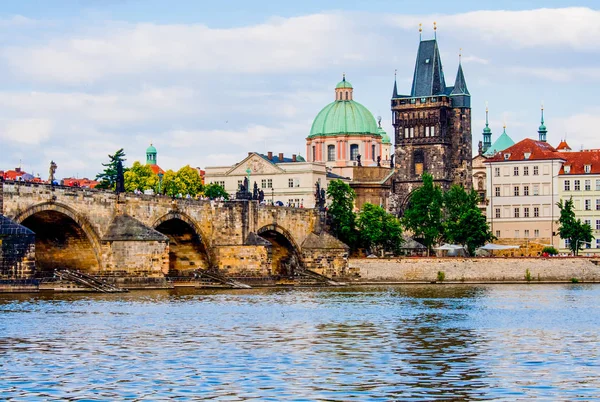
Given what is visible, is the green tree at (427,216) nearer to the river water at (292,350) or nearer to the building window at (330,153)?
the river water at (292,350)

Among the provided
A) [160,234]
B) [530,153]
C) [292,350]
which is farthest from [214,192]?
[292,350]

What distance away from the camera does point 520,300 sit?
67188mm

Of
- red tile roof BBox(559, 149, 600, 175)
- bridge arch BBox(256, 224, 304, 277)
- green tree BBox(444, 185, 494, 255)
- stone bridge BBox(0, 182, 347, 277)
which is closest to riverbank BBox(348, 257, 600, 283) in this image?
stone bridge BBox(0, 182, 347, 277)

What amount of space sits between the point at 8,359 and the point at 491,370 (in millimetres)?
12649

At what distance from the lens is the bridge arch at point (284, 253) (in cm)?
9750

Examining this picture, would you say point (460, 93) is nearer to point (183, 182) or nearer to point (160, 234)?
point (183, 182)

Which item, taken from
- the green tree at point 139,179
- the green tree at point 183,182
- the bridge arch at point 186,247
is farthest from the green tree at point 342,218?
the green tree at point 139,179

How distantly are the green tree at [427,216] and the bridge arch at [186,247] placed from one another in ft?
91.7

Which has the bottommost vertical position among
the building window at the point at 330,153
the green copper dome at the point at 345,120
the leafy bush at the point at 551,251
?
the leafy bush at the point at 551,251

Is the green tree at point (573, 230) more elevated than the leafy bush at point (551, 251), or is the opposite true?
the green tree at point (573, 230)

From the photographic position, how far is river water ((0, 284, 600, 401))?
28.5 meters

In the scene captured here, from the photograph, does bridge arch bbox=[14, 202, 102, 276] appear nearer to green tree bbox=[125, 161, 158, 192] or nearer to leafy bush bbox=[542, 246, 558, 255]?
leafy bush bbox=[542, 246, 558, 255]

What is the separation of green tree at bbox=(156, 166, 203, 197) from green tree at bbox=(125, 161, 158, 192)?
1.42m

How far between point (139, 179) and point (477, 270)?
142ft
